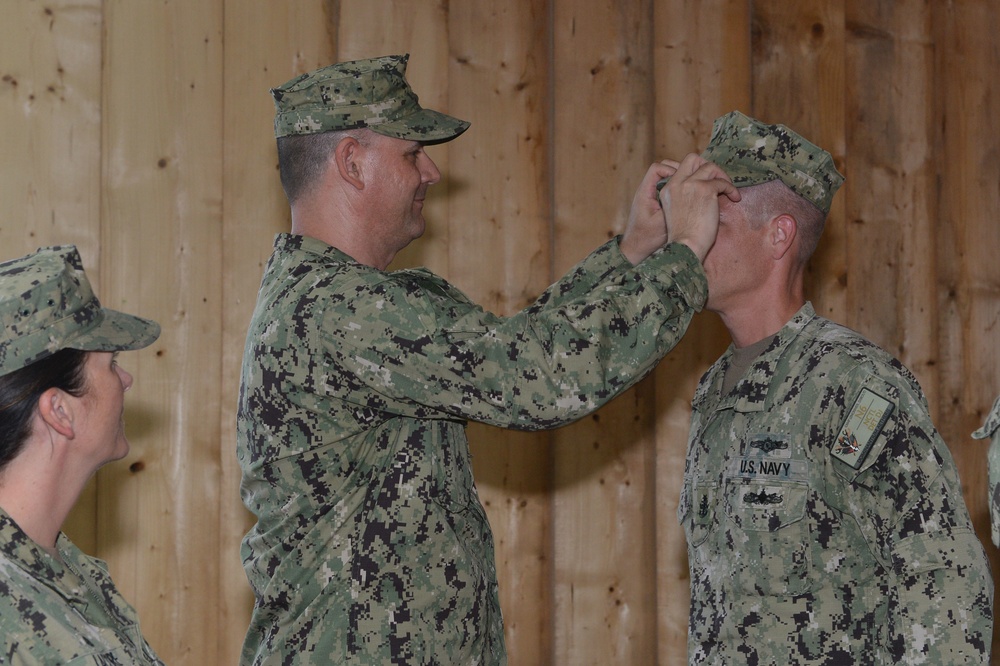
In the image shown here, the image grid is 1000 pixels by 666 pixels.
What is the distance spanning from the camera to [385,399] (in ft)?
6.42

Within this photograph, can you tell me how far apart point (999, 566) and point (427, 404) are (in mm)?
2831

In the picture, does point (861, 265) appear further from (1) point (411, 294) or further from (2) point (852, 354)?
(1) point (411, 294)

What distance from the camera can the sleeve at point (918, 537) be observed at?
6.23 ft

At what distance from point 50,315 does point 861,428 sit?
1357 mm

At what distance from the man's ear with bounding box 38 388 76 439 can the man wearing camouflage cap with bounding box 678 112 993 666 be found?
4.02ft

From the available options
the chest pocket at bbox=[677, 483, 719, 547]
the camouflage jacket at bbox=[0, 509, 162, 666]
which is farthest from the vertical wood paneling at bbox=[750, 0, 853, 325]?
the camouflage jacket at bbox=[0, 509, 162, 666]

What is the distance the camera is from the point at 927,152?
13.3 ft

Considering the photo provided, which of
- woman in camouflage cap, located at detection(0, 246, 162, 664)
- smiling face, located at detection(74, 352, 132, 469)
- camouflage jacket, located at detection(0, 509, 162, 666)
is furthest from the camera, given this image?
smiling face, located at detection(74, 352, 132, 469)

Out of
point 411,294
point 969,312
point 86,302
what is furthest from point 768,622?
point 969,312

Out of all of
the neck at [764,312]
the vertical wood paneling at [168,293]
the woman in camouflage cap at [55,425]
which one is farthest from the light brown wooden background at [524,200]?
the woman in camouflage cap at [55,425]

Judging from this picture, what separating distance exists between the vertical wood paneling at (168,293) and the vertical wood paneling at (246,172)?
0.03 meters

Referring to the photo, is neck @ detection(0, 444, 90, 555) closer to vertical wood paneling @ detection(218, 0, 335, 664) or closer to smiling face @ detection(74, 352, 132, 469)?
smiling face @ detection(74, 352, 132, 469)

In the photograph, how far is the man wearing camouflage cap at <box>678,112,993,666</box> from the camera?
1.93 metres

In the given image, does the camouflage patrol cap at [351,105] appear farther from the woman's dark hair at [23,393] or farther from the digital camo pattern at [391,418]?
the woman's dark hair at [23,393]
